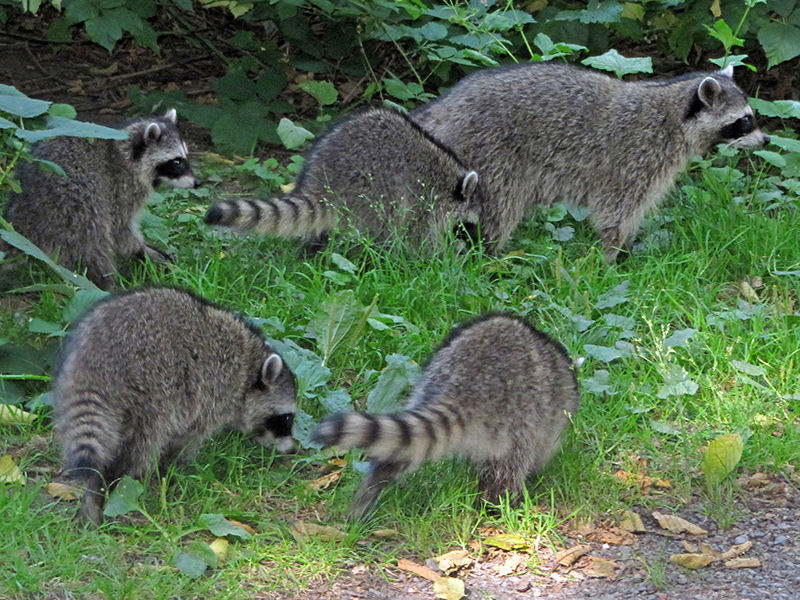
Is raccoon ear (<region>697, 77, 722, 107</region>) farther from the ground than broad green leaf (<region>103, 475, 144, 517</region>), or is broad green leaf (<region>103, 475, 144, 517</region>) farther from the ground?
raccoon ear (<region>697, 77, 722, 107</region>)

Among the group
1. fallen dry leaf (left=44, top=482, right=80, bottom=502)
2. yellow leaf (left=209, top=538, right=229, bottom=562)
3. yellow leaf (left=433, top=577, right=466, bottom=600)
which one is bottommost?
fallen dry leaf (left=44, top=482, right=80, bottom=502)

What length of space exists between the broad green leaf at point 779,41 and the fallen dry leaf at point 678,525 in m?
3.12

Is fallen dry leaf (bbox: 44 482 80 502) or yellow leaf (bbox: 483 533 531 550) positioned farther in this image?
fallen dry leaf (bbox: 44 482 80 502)

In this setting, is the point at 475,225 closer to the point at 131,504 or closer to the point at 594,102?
the point at 594,102

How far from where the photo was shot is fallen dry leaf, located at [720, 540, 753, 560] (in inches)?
120

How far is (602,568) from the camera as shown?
3.00 meters

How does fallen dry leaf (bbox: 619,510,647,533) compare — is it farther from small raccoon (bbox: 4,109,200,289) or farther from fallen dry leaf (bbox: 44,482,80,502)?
small raccoon (bbox: 4,109,200,289)

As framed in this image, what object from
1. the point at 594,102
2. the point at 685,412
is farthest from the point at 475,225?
the point at 685,412

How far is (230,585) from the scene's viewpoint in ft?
9.29

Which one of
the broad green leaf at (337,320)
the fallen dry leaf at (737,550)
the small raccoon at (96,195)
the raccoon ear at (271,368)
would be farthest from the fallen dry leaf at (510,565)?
the small raccoon at (96,195)

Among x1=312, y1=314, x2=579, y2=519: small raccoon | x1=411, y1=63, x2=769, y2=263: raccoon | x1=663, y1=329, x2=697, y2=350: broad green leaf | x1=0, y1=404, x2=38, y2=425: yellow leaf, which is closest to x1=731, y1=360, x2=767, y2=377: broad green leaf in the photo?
x1=663, y1=329, x2=697, y2=350: broad green leaf

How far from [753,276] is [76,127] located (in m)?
2.95

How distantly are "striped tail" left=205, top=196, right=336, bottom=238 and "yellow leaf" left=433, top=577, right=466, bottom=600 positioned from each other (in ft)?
6.63

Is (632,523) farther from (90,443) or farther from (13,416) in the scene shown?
(13,416)
